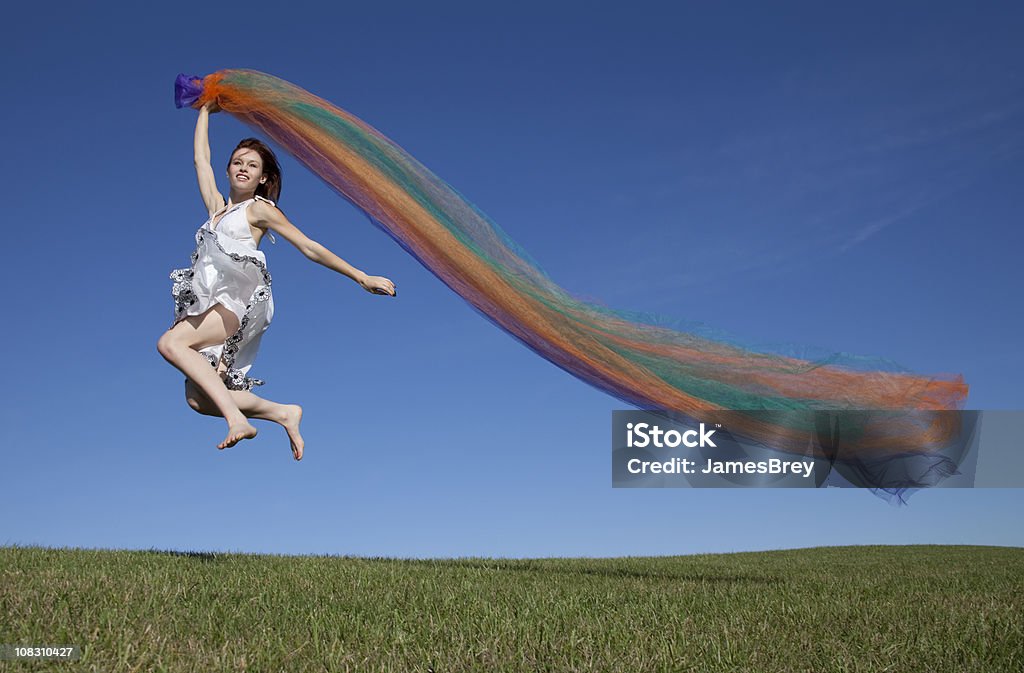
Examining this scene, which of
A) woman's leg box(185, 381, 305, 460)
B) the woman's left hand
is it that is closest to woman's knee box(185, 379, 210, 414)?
woman's leg box(185, 381, 305, 460)

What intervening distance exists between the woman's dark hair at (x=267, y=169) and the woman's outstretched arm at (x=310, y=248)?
37 centimetres

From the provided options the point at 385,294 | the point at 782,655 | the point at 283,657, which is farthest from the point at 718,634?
the point at 385,294

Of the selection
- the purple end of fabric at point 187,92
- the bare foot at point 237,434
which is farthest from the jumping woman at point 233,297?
the purple end of fabric at point 187,92

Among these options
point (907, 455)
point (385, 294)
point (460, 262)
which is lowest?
point (907, 455)

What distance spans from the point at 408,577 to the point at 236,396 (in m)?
2.87

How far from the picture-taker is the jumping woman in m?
6.52

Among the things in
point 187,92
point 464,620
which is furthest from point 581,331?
point 187,92

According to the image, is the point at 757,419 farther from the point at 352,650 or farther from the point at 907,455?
the point at 352,650

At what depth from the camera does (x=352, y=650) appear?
16.5 feet

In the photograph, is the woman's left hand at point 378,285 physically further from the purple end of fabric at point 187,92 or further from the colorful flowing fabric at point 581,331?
the purple end of fabric at point 187,92

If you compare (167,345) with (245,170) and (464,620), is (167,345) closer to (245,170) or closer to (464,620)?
(245,170)

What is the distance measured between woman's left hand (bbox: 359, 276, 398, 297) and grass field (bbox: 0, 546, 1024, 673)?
228 centimetres

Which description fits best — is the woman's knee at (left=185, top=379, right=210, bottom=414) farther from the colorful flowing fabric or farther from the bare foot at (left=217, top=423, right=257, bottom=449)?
the colorful flowing fabric

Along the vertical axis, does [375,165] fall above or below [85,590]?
above
